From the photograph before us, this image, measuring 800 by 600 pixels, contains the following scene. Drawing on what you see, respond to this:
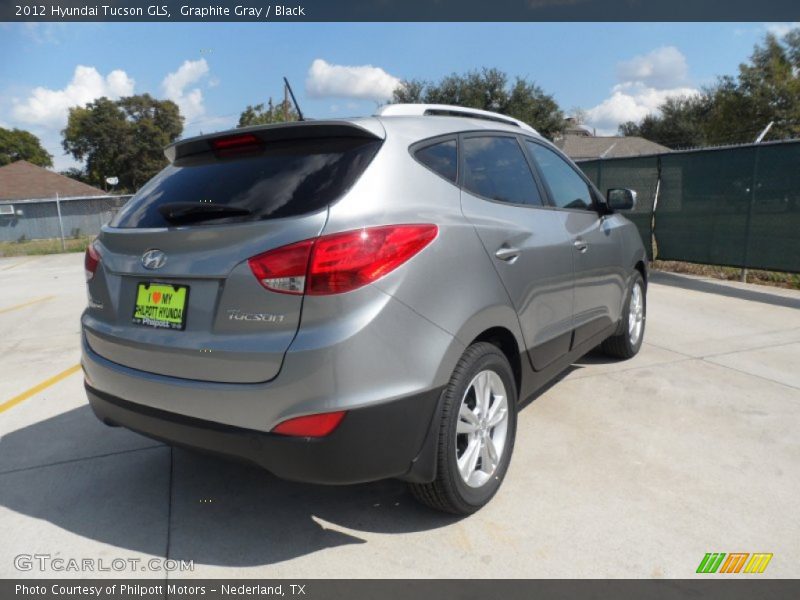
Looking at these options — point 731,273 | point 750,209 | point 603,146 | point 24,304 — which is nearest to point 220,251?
point 24,304

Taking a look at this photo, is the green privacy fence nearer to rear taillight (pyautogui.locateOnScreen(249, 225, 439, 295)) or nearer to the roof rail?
the roof rail

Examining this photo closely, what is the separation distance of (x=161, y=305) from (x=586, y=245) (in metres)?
2.60

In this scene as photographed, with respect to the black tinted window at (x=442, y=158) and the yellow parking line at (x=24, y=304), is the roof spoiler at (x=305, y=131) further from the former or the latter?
the yellow parking line at (x=24, y=304)

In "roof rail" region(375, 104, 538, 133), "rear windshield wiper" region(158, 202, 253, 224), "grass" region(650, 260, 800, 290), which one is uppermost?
"roof rail" region(375, 104, 538, 133)

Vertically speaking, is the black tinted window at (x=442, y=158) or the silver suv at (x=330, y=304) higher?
the black tinted window at (x=442, y=158)

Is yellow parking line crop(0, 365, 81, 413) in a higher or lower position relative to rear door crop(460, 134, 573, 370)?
lower

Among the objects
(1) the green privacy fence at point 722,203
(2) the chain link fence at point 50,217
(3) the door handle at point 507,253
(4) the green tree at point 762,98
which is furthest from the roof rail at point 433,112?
(4) the green tree at point 762,98

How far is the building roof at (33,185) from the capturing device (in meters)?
37.5

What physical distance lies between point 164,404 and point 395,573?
1.14 meters

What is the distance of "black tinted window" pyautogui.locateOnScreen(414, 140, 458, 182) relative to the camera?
2.58 metres

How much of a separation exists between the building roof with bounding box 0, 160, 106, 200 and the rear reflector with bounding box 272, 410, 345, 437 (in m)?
41.3

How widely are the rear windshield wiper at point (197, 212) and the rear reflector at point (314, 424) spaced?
0.82 meters

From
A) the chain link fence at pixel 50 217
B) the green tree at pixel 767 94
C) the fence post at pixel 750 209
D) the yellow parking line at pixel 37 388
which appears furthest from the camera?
the green tree at pixel 767 94
